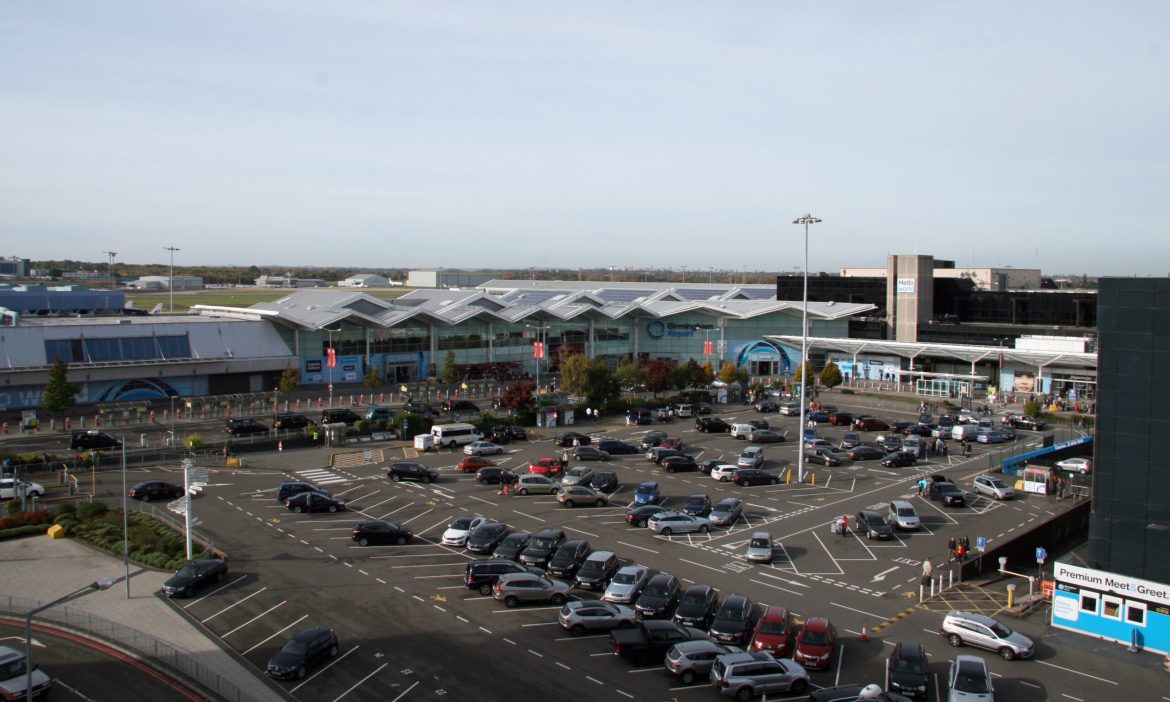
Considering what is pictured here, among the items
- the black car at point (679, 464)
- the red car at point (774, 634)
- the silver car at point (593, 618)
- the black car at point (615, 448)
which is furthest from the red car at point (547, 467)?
the red car at point (774, 634)

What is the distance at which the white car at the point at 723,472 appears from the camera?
31.5 meters

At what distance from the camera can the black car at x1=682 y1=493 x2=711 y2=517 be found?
2608 centimetres

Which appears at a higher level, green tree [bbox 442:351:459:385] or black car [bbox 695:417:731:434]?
green tree [bbox 442:351:459:385]

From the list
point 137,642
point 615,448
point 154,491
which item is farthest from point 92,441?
point 615,448

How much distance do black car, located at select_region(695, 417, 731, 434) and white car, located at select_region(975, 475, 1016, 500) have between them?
1353 centimetres

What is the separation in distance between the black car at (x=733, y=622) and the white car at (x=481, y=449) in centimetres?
1848

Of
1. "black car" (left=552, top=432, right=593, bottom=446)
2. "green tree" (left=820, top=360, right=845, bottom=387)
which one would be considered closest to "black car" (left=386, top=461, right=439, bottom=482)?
"black car" (left=552, top=432, right=593, bottom=446)

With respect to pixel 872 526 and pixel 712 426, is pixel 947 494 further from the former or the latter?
pixel 712 426

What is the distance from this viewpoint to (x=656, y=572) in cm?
2084

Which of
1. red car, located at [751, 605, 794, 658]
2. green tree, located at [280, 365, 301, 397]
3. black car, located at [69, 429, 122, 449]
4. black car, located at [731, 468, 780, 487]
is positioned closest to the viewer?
red car, located at [751, 605, 794, 658]

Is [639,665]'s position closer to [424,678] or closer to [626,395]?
[424,678]

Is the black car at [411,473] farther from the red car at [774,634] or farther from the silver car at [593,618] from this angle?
the red car at [774,634]

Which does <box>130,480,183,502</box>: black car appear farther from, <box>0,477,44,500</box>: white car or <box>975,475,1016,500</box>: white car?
<box>975,475,1016,500</box>: white car

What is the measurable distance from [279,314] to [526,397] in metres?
18.1
